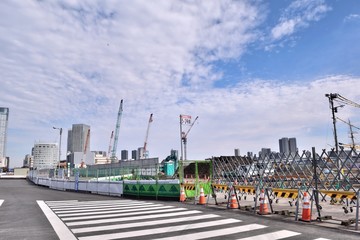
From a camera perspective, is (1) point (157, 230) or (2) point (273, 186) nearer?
(1) point (157, 230)

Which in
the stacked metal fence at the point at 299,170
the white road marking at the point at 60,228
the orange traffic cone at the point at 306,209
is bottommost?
the white road marking at the point at 60,228

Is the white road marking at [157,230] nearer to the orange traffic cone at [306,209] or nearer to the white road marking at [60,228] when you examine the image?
the white road marking at [60,228]

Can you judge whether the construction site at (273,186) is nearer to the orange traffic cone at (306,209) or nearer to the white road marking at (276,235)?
the orange traffic cone at (306,209)

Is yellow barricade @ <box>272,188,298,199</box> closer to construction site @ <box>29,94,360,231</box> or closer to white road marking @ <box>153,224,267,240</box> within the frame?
construction site @ <box>29,94,360,231</box>

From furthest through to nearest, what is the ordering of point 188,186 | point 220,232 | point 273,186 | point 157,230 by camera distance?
point 273,186 < point 188,186 < point 157,230 < point 220,232

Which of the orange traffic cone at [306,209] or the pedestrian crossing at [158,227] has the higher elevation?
the orange traffic cone at [306,209]

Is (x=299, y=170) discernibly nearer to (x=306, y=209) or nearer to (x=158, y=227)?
(x=306, y=209)

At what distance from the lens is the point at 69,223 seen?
991 centimetres

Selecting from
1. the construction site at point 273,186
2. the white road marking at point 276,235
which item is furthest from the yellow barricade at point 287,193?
the white road marking at point 276,235

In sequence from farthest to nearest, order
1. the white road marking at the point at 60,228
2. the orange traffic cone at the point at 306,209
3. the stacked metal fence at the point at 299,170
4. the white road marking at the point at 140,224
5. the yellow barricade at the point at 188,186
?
the yellow barricade at the point at 188,186, the stacked metal fence at the point at 299,170, the orange traffic cone at the point at 306,209, the white road marking at the point at 140,224, the white road marking at the point at 60,228

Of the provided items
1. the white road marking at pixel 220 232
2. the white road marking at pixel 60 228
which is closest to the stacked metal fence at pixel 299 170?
the white road marking at pixel 220 232

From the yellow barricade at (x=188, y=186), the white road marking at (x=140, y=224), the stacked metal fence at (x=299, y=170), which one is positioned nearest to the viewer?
the white road marking at (x=140, y=224)

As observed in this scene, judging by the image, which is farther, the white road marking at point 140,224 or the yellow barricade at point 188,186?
the yellow barricade at point 188,186

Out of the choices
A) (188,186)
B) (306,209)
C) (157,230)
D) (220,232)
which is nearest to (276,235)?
(220,232)
